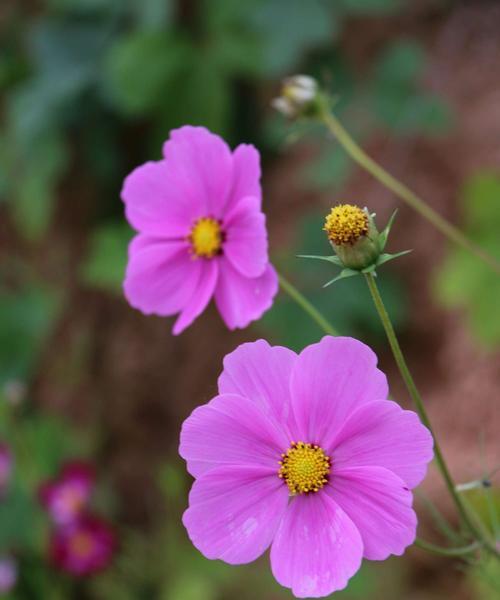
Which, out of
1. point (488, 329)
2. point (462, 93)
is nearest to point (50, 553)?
point (488, 329)

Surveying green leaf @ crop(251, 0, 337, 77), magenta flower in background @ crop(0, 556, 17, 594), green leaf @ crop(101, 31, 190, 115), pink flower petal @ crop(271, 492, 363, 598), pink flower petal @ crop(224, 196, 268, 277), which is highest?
green leaf @ crop(101, 31, 190, 115)

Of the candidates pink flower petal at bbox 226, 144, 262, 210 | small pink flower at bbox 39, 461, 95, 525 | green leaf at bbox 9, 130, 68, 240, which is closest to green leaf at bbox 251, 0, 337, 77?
green leaf at bbox 9, 130, 68, 240

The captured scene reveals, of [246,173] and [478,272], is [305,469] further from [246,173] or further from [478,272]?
[478,272]

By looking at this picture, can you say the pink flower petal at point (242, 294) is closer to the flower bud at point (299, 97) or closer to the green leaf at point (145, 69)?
the flower bud at point (299, 97)

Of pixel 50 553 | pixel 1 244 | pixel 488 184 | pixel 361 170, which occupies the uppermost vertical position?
pixel 1 244

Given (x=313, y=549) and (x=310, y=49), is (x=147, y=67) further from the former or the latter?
(x=313, y=549)

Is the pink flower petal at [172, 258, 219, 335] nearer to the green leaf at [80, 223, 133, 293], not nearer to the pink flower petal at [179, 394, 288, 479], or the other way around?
the pink flower petal at [179, 394, 288, 479]

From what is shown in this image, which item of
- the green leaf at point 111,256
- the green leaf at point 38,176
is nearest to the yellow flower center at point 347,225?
the green leaf at point 111,256

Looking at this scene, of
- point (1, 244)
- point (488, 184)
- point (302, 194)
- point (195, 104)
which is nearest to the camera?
point (488, 184)
